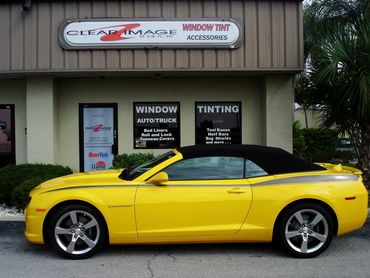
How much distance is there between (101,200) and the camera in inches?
225

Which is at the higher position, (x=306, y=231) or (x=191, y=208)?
(x=191, y=208)

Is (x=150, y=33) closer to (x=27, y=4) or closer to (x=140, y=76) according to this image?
(x=140, y=76)

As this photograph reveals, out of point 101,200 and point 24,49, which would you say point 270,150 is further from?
point 24,49

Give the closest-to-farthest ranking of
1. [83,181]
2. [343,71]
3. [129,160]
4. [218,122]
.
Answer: [83,181] < [343,71] < [129,160] < [218,122]

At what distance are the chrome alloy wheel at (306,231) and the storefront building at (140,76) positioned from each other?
188 inches

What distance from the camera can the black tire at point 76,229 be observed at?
5715 mm

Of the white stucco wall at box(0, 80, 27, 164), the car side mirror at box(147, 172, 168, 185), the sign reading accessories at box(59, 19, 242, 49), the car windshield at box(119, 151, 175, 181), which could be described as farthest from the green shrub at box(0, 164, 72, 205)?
the car side mirror at box(147, 172, 168, 185)

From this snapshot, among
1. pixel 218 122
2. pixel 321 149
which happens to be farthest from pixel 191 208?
pixel 321 149

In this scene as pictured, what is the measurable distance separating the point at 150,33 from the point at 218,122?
2.91 metres

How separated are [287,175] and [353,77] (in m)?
3.70

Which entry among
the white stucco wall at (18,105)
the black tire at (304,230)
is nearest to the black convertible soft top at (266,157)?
the black tire at (304,230)

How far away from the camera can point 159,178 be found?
5711mm

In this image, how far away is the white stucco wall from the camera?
11.6 meters

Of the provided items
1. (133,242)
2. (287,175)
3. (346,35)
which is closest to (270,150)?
(287,175)
